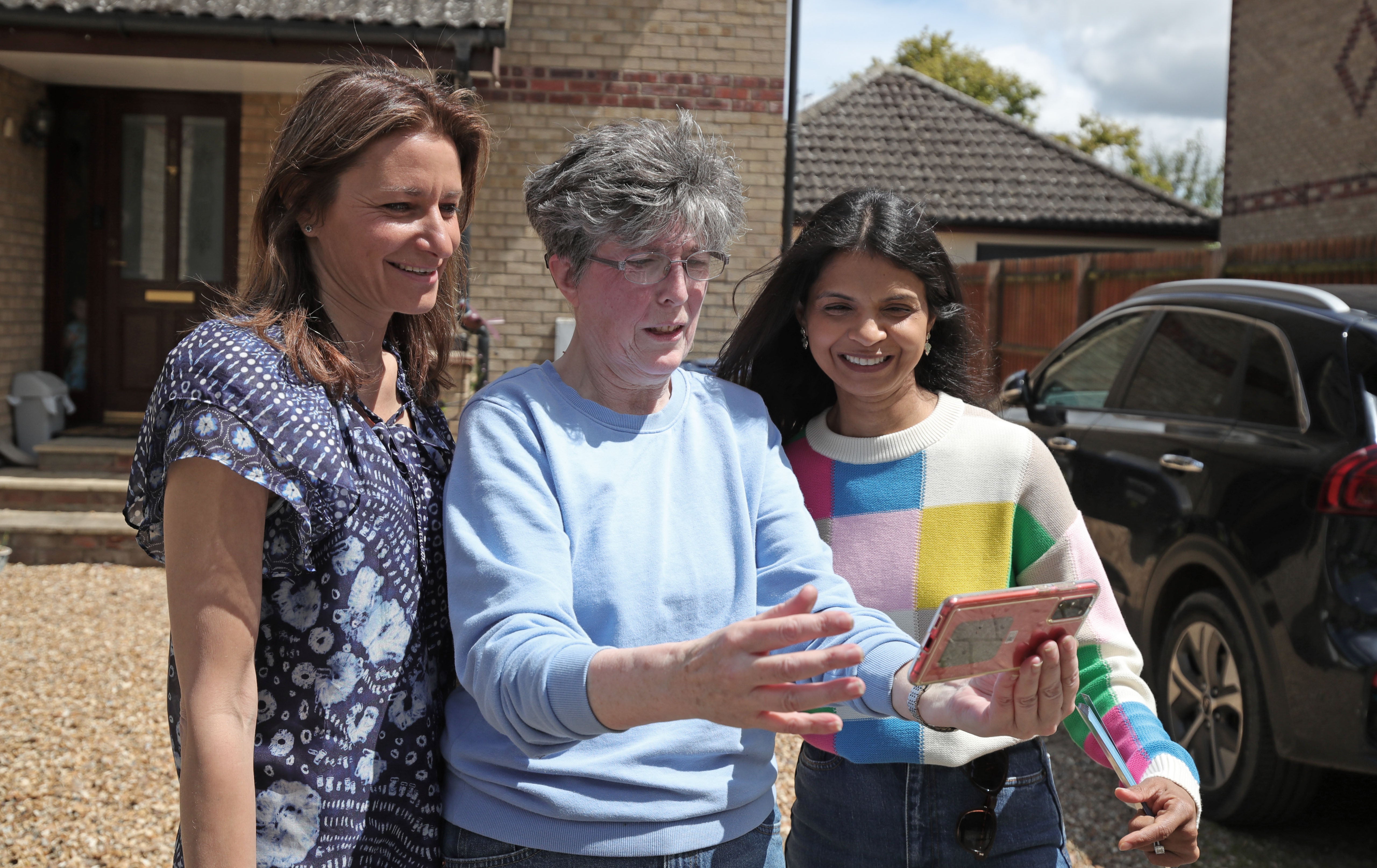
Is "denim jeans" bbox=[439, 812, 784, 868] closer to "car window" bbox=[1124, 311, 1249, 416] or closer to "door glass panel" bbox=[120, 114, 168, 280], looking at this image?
"car window" bbox=[1124, 311, 1249, 416]

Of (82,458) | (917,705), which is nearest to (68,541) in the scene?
(82,458)

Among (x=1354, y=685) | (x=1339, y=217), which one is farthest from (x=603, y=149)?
(x=1339, y=217)

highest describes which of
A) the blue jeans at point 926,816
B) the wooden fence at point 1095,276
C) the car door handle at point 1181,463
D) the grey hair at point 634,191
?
the wooden fence at point 1095,276

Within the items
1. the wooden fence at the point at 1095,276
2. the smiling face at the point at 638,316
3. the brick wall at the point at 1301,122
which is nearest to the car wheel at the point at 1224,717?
the wooden fence at the point at 1095,276

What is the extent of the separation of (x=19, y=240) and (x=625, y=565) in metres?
8.41

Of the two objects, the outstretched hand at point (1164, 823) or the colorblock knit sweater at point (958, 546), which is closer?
the outstretched hand at point (1164, 823)

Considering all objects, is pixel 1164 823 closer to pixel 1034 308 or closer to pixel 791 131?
pixel 791 131

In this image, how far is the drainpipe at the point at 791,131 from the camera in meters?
10.3

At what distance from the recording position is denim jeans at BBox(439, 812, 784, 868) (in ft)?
5.15

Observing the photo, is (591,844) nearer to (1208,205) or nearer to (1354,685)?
(1354,685)

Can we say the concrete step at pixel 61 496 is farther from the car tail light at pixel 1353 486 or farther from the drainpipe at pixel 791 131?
the car tail light at pixel 1353 486

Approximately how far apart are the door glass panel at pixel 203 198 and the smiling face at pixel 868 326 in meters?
7.86

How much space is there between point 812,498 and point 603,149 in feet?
2.44

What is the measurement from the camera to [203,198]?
29.1ft
